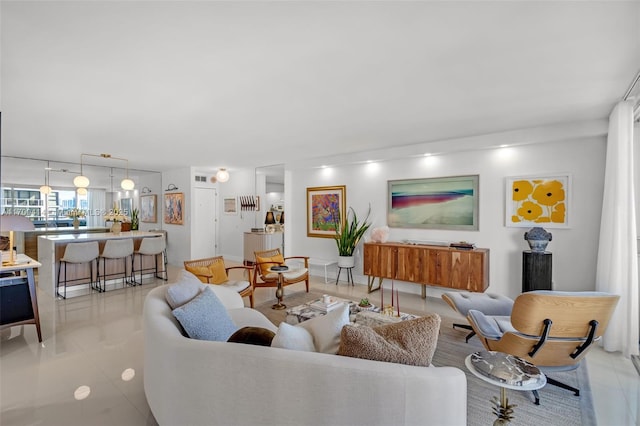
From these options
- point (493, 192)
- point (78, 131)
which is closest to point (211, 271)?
point (78, 131)

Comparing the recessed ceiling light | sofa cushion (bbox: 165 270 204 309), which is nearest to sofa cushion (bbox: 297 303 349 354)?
sofa cushion (bbox: 165 270 204 309)

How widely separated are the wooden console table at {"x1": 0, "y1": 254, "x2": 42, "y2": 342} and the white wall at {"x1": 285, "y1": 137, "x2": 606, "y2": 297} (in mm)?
4792

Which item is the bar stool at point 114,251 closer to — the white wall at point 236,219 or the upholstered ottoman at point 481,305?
the white wall at point 236,219

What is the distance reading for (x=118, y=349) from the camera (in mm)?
3064

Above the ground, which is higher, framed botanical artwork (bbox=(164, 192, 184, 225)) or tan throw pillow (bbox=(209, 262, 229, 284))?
framed botanical artwork (bbox=(164, 192, 184, 225))

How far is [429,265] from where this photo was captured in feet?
15.4

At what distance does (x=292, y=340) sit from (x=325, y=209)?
5.03m

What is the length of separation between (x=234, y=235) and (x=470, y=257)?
20.2 ft

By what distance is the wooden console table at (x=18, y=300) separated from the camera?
3.09 m

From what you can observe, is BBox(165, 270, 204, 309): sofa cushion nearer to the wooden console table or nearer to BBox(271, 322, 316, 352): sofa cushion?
BBox(271, 322, 316, 352): sofa cushion

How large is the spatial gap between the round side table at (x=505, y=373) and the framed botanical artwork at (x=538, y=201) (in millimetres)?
3406

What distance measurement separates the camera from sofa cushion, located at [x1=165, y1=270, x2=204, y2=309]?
222cm

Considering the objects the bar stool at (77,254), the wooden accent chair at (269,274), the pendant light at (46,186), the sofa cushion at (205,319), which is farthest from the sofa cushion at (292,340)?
the pendant light at (46,186)

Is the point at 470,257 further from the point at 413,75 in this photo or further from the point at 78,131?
the point at 78,131
